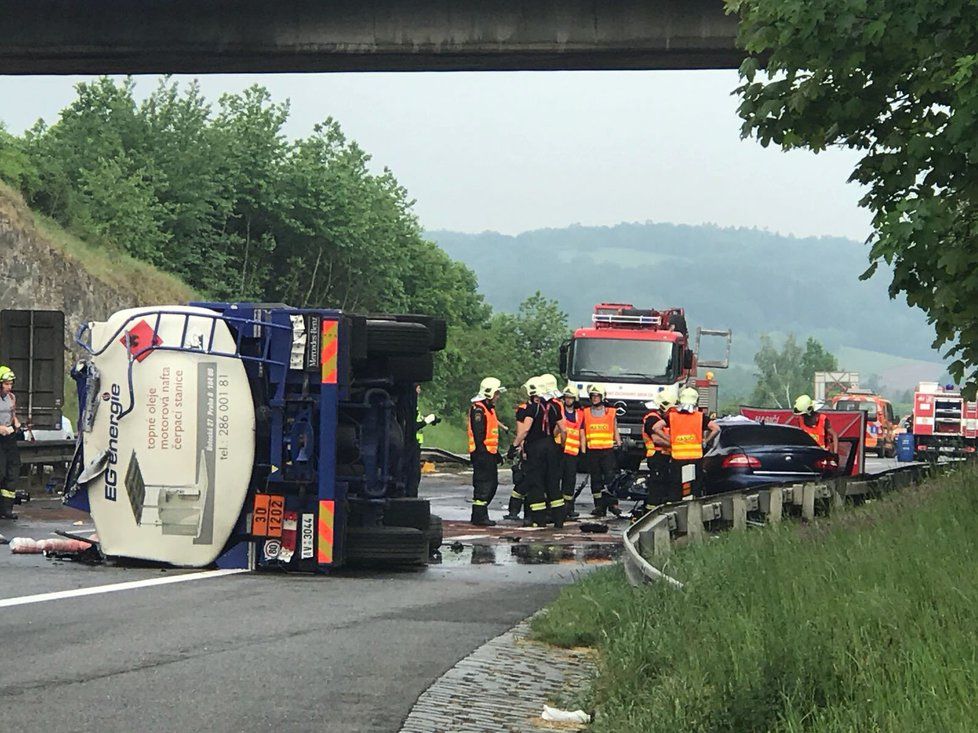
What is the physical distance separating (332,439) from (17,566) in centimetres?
264

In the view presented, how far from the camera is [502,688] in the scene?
323 inches

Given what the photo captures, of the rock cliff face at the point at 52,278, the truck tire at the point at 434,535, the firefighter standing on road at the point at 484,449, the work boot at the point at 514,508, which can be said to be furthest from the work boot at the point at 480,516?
the rock cliff face at the point at 52,278

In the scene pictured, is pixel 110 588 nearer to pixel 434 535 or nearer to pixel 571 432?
pixel 434 535

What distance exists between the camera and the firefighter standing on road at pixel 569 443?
71.6 feet

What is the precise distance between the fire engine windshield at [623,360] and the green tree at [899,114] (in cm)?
2296

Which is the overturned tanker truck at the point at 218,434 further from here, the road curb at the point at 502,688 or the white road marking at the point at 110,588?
the road curb at the point at 502,688

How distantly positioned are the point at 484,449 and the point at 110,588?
31.2 ft

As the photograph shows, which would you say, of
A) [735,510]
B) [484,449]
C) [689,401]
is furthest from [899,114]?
[484,449]

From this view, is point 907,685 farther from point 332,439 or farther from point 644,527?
point 332,439

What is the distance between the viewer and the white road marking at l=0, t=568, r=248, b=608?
1098 cm

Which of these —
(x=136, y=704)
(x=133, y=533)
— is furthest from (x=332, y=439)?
(x=136, y=704)

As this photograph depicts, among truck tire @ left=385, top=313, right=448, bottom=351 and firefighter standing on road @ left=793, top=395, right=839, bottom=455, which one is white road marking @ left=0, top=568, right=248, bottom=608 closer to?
truck tire @ left=385, top=313, right=448, bottom=351

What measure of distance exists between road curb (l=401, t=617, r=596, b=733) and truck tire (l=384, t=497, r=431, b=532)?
176 inches

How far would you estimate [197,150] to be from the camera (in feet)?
226
